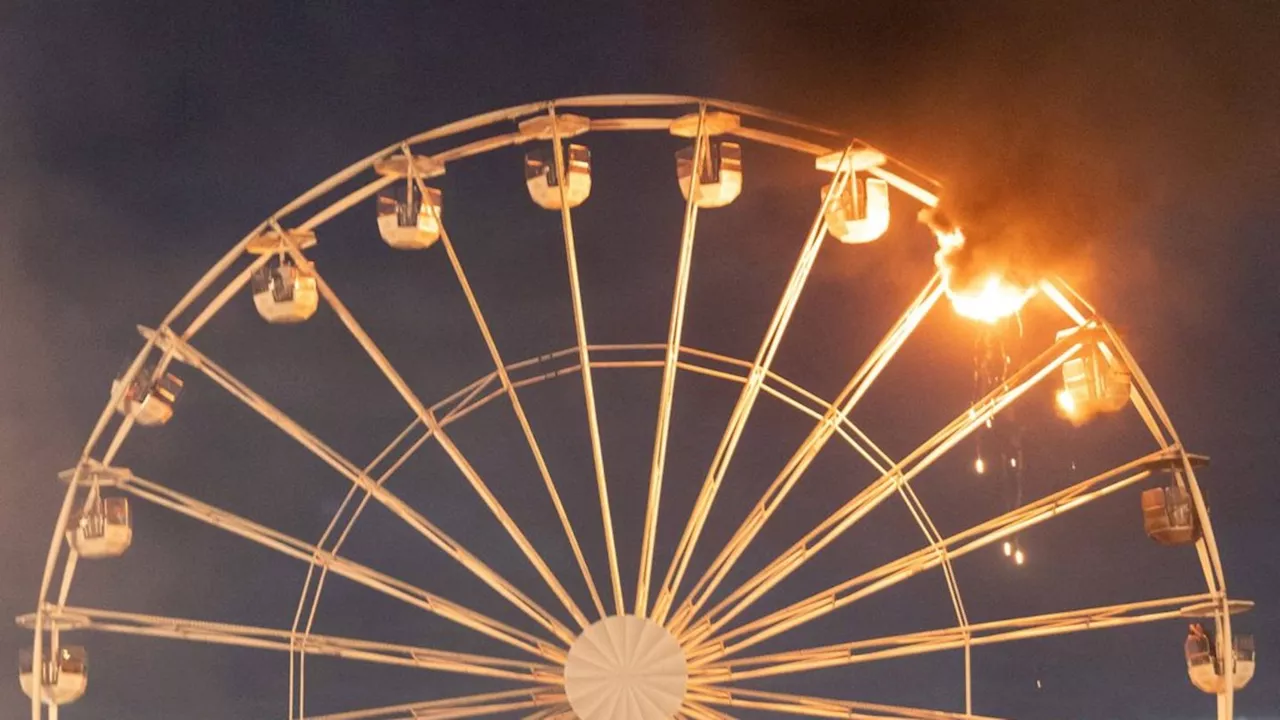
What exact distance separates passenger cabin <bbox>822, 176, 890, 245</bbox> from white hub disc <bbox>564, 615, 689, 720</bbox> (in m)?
3.42

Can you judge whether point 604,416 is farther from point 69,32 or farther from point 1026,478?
point 69,32

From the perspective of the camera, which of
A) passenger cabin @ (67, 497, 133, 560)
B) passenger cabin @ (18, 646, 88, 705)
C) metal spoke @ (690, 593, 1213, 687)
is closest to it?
metal spoke @ (690, 593, 1213, 687)

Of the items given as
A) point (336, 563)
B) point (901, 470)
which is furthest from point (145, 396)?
point (901, 470)

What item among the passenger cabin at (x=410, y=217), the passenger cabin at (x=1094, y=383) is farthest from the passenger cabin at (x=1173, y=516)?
the passenger cabin at (x=410, y=217)

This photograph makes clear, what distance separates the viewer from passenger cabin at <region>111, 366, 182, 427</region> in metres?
15.7

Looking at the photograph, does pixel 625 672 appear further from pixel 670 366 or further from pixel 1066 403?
pixel 1066 403

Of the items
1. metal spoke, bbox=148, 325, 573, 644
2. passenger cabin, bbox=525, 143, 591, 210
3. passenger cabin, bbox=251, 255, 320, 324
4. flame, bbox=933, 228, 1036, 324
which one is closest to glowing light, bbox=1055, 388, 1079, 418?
flame, bbox=933, 228, 1036, 324

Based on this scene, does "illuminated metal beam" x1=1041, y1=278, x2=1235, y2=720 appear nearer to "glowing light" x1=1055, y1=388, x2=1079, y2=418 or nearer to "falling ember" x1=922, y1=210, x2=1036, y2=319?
"falling ember" x1=922, y1=210, x2=1036, y2=319

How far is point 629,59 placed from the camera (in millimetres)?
20453

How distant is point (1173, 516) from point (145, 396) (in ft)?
26.9

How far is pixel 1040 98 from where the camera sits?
15898 millimetres

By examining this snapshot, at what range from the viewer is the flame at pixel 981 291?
565 inches

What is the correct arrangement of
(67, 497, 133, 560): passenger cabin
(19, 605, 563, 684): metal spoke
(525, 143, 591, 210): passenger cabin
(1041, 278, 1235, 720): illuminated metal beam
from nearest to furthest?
(1041, 278, 1235, 720): illuminated metal beam < (525, 143, 591, 210): passenger cabin < (19, 605, 563, 684): metal spoke < (67, 497, 133, 560): passenger cabin

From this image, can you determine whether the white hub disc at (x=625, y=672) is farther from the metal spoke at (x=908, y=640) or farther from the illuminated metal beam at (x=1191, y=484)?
the illuminated metal beam at (x=1191, y=484)
